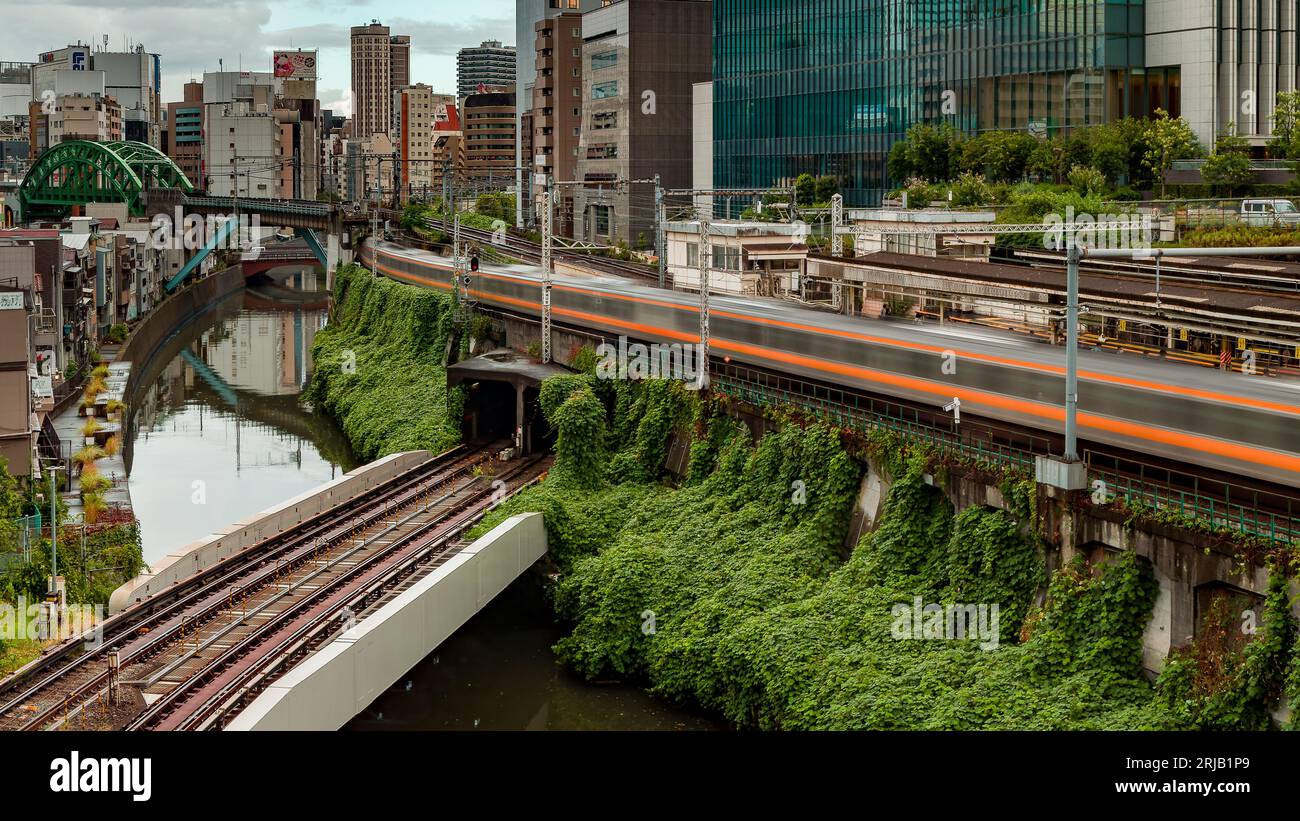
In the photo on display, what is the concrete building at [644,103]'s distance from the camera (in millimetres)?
104000

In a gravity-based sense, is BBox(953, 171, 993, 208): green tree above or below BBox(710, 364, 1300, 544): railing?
above

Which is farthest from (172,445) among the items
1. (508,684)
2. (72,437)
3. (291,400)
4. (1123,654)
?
(1123,654)

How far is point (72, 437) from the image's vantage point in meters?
50.3

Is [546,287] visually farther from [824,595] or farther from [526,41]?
[526,41]

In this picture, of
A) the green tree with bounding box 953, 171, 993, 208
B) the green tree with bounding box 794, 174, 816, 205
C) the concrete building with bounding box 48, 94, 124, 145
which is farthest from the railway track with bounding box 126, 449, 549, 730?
the concrete building with bounding box 48, 94, 124, 145

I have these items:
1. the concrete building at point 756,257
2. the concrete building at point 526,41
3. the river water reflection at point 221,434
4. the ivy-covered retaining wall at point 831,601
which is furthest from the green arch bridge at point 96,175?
the ivy-covered retaining wall at point 831,601

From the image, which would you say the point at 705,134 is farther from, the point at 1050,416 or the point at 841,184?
the point at 1050,416

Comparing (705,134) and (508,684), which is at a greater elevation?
(705,134)

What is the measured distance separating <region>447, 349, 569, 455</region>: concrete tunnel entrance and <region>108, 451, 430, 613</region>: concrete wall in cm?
229

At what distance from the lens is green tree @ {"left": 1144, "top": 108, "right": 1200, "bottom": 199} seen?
5841 cm

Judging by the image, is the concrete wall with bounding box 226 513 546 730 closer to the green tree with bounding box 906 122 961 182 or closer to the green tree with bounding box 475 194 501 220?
the green tree with bounding box 906 122 961 182

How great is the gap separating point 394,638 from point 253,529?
369 inches

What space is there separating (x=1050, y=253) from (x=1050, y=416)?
66.3ft

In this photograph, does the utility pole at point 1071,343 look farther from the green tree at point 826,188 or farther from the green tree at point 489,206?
the green tree at point 489,206
